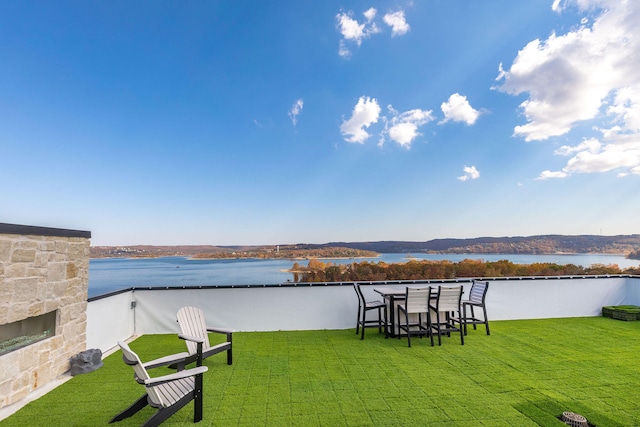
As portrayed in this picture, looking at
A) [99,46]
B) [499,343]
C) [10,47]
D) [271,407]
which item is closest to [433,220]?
[499,343]

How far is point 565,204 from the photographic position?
10.8m

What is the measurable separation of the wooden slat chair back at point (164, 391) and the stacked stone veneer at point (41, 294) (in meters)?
1.33

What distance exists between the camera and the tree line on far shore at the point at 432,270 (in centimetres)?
652

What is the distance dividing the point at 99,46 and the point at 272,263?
6772mm

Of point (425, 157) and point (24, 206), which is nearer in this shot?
point (24, 206)

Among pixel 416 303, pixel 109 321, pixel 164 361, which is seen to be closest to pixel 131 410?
pixel 164 361

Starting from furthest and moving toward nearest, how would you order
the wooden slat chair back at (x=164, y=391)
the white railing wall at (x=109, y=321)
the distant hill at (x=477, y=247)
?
the distant hill at (x=477, y=247) < the white railing wall at (x=109, y=321) < the wooden slat chair back at (x=164, y=391)

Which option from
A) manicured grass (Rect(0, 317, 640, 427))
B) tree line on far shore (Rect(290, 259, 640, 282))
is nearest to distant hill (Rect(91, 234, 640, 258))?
tree line on far shore (Rect(290, 259, 640, 282))

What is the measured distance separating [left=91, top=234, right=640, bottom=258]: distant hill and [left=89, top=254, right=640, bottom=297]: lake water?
0.49m

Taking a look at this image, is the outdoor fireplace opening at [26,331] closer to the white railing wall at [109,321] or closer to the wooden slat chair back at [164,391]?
the white railing wall at [109,321]

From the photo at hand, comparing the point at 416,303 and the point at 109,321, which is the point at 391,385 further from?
the point at 109,321

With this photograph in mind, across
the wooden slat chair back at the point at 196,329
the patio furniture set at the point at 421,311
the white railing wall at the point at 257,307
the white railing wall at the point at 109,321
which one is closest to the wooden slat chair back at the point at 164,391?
the wooden slat chair back at the point at 196,329

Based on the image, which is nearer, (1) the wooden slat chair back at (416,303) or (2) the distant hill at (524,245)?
(1) the wooden slat chair back at (416,303)

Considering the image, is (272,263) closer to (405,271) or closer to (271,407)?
(405,271)
